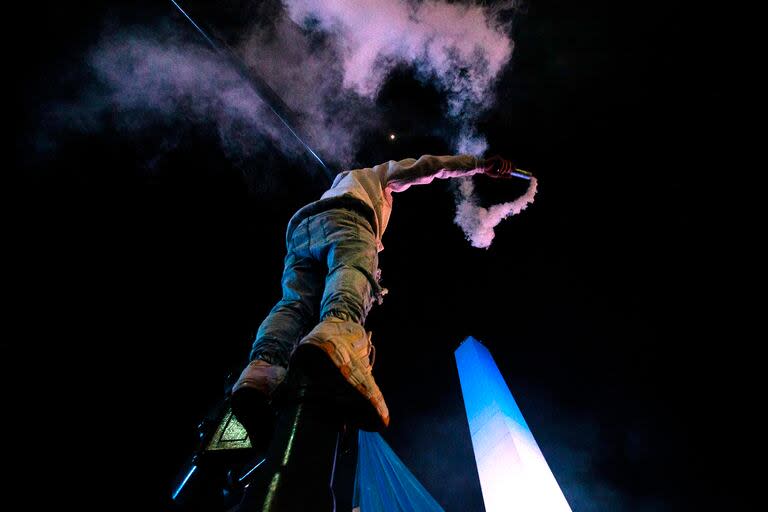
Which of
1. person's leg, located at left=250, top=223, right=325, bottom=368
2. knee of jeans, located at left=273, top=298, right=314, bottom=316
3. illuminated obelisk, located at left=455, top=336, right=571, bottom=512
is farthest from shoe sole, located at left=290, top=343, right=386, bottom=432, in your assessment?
illuminated obelisk, located at left=455, top=336, right=571, bottom=512

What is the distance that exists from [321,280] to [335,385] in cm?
93

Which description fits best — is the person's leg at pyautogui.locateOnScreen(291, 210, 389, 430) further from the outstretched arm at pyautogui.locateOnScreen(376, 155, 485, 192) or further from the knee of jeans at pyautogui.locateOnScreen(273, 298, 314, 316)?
the outstretched arm at pyautogui.locateOnScreen(376, 155, 485, 192)

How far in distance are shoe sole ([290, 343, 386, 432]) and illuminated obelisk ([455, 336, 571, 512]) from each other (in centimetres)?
272

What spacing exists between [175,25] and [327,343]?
5.01 metres

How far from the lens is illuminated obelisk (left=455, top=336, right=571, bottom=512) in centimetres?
295

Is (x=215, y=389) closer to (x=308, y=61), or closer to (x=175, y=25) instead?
(x=175, y=25)

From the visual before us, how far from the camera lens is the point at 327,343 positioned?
1034 millimetres

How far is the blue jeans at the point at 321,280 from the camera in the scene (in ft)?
4.55

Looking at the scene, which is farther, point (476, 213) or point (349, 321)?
point (476, 213)


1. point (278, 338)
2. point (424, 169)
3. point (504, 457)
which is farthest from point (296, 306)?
point (504, 457)

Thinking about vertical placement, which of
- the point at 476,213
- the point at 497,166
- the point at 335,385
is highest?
the point at 476,213

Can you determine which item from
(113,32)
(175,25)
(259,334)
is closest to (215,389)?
(259,334)

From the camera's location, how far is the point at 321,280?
6.36 feet

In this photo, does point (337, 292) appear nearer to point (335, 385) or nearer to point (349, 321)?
point (349, 321)
